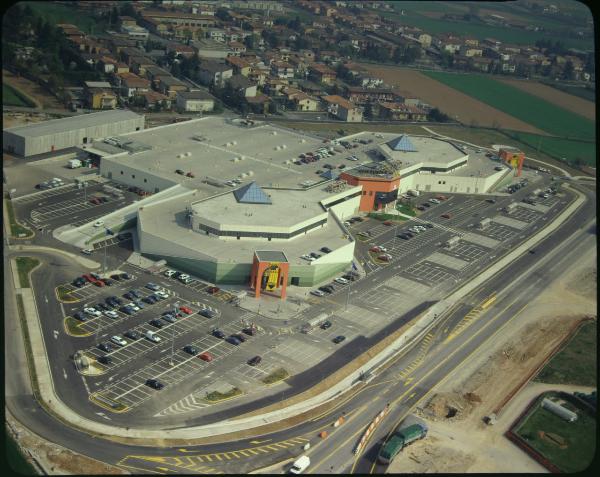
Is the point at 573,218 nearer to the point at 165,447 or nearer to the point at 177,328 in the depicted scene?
the point at 177,328

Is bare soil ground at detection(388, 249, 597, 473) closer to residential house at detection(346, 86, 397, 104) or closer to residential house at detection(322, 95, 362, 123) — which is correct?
residential house at detection(322, 95, 362, 123)

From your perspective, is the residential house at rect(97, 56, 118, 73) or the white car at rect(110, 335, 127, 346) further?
the residential house at rect(97, 56, 118, 73)

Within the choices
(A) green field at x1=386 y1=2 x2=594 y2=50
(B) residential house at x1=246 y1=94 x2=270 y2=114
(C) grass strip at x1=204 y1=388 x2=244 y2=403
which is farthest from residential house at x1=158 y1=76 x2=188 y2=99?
(A) green field at x1=386 y1=2 x2=594 y2=50

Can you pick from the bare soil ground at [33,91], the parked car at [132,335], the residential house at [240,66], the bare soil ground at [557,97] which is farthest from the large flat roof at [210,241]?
the bare soil ground at [557,97]

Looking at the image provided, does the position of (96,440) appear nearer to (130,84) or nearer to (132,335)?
(132,335)

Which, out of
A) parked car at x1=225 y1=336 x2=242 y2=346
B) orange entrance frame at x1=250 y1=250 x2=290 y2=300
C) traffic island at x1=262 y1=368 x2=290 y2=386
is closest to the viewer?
traffic island at x1=262 y1=368 x2=290 y2=386
